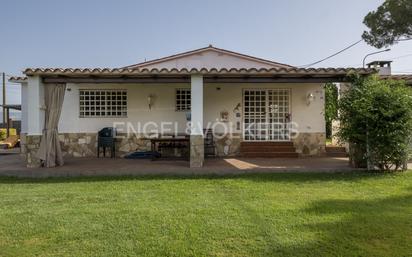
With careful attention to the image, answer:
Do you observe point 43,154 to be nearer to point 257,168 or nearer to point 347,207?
point 257,168

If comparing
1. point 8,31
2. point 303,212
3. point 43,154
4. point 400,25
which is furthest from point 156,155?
point 400,25

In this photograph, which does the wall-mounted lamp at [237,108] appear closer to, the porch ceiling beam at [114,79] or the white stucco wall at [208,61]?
the white stucco wall at [208,61]

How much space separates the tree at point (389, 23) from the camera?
17062mm

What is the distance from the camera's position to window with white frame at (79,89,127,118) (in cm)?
1445

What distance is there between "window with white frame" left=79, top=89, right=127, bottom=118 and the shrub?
8.73 meters

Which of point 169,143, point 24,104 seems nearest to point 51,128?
point 24,104

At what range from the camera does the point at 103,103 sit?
572 inches

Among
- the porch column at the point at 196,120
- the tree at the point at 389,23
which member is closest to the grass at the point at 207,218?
the porch column at the point at 196,120

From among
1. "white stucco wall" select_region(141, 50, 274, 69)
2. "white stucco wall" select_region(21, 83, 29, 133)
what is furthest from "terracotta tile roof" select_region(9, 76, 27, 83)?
"white stucco wall" select_region(141, 50, 274, 69)

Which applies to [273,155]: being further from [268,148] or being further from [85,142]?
[85,142]

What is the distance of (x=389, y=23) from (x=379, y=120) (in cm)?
1113

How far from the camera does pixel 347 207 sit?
20.1 ft

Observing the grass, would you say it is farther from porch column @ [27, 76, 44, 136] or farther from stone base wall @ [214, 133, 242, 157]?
stone base wall @ [214, 133, 242, 157]

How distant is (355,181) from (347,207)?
2764mm
